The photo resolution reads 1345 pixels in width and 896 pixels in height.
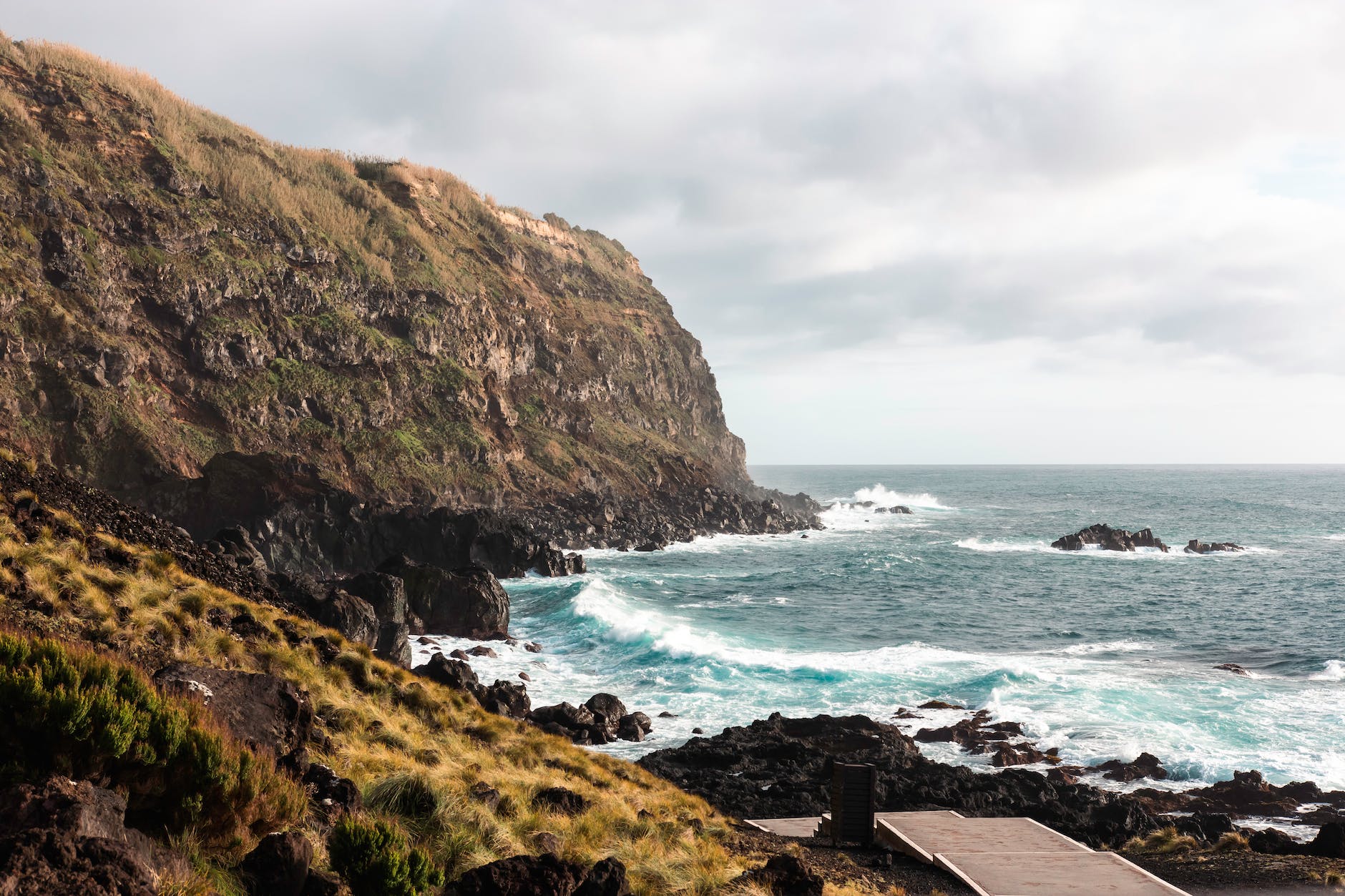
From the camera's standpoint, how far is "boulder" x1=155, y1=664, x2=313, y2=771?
9.02m

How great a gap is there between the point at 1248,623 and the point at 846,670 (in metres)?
25.4

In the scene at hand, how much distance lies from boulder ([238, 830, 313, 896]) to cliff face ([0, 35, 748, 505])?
2312 inches

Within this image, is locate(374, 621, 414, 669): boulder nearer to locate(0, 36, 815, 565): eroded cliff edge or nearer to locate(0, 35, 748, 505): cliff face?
locate(0, 36, 815, 565): eroded cliff edge

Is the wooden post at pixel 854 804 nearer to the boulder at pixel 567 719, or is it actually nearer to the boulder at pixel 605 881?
the boulder at pixel 605 881

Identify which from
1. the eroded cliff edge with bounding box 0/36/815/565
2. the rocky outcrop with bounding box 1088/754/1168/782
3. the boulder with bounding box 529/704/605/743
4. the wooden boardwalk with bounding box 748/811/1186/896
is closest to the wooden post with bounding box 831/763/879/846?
the wooden boardwalk with bounding box 748/811/1186/896

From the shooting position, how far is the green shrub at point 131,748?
6.25 meters

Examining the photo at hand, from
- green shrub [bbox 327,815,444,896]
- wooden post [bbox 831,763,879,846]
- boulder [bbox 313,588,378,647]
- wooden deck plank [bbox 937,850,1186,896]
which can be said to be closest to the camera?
green shrub [bbox 327,815,444,896]

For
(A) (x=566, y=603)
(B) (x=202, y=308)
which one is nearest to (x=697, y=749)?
(A) (x=566, y=603)

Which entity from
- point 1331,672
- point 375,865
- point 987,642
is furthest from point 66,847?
point 1331,672

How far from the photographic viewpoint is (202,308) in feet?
236

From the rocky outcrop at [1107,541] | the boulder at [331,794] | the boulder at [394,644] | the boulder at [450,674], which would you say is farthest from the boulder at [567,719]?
the rocky outcrop at [1107,541]

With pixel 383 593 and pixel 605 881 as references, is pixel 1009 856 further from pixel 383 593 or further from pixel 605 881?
pixel 383 593

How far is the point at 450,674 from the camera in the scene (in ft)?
85.5

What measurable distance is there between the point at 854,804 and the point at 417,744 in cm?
765
